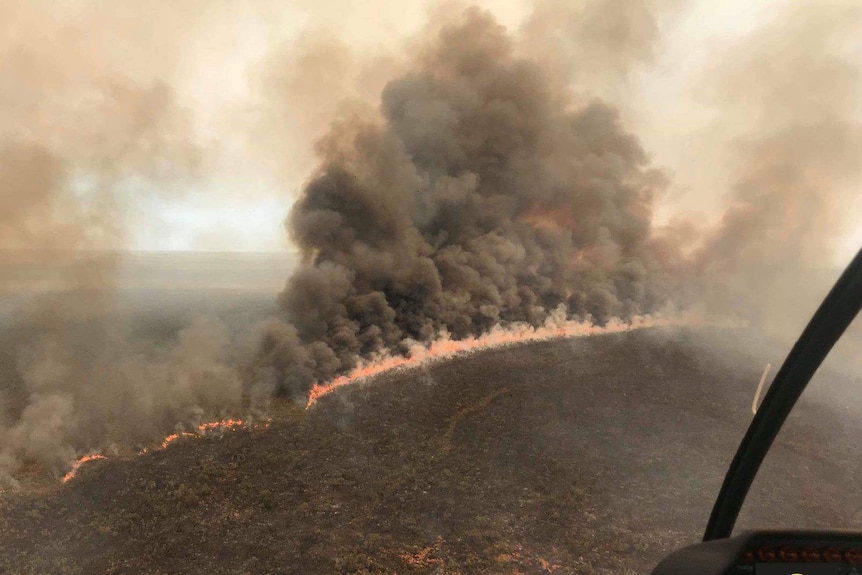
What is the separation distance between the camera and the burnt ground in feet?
21.5

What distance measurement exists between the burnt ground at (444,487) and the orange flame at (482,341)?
34.0 inches

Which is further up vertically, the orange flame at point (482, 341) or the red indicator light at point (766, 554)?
the red indicator light at point (766, 554)

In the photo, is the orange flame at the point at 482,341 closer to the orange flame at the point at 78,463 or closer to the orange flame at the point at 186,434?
the orange flame at the point at 186,434

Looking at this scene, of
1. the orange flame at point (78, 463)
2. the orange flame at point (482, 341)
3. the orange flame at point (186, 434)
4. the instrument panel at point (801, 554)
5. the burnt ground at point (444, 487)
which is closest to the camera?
the instrument panel at point (801, 554)

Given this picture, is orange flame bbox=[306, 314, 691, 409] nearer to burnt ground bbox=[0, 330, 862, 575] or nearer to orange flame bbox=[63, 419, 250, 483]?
burnt ground bbox=[0, 330, 862, 575]

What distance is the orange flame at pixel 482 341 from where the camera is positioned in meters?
13.0

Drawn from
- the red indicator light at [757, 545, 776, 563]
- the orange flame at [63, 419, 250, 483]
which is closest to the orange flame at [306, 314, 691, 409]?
the orange flame at [63, 419, 250, 483]

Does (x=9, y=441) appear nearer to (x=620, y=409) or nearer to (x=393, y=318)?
(x=393, y=318)

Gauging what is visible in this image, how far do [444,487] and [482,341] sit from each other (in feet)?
27.2

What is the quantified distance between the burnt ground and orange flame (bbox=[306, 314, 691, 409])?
2.84ft

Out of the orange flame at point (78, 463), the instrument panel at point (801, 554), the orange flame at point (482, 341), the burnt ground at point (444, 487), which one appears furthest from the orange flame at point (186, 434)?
the instrument panel at point (801, 554)

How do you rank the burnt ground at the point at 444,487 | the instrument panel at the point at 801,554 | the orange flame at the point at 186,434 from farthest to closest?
the orange flame at the point at 186,434, the burnt ground at the point at 444,487, the instrument panel at the point at 801,554

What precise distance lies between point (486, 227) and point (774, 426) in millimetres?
18747

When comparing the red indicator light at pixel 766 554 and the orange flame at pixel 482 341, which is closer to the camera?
the red indicator light at pixel 766 554
